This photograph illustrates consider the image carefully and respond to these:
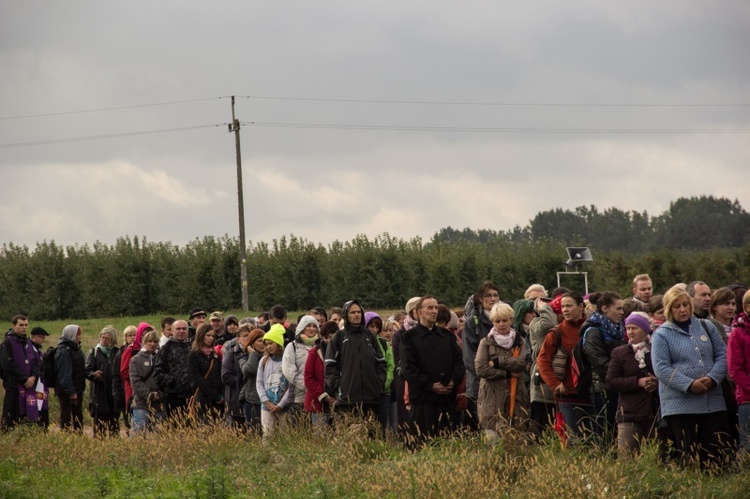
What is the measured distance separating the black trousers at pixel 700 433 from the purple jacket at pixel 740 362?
29cm

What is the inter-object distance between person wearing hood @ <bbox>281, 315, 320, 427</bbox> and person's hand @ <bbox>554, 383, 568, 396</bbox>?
393 cm

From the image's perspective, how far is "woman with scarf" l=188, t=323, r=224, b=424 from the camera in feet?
49.8

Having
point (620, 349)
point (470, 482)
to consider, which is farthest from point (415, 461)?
point (620, 349)

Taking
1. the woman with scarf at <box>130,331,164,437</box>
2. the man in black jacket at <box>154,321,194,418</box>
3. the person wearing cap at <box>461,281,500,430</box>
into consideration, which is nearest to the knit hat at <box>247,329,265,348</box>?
the man in black jacket at <box>154,321,194,418</box>

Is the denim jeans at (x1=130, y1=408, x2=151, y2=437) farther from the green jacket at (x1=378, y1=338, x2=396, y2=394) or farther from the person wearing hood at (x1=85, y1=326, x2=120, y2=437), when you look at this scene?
the green jacket at (x1=378, y1=338, x2=396, y2=394)

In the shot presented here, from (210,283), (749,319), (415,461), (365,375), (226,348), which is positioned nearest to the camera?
(749,319)

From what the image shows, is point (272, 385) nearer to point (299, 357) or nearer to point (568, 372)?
point (299, 357)

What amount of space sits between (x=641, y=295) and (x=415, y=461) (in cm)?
415

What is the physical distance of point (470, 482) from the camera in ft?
30.5

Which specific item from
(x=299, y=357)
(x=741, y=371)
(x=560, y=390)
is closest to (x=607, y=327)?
(x=560, y=390)

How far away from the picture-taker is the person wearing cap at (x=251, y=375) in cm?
1427

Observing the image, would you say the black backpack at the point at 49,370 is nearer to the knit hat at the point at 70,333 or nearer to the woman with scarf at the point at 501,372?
the knit hat at the point at 70,333

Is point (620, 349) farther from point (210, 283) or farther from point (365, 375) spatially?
point (210, 283)

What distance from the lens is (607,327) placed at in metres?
10.4
